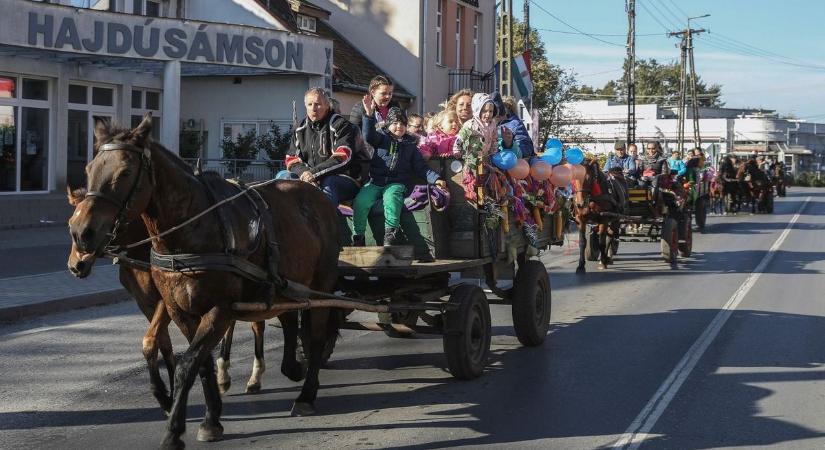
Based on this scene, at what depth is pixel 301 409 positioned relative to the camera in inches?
274

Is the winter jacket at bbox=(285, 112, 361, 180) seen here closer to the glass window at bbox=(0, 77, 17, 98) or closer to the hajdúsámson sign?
the hajdúsámson sign

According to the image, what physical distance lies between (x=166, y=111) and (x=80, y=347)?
13877 millimetres

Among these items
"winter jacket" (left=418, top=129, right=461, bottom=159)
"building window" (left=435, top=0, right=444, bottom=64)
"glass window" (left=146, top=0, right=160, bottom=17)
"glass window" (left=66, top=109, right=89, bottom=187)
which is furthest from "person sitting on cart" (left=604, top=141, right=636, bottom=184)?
"building window" (left=435, top=0, right=444, bottom=64)

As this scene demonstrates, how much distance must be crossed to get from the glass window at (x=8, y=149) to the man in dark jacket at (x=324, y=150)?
16.1 metres

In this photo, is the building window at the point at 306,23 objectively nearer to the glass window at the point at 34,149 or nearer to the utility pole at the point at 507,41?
the utility pole at the point at 507,41

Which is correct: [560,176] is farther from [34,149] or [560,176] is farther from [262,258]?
[34,149]

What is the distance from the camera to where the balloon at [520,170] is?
918cm

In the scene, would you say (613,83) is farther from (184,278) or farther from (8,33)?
(184,278)

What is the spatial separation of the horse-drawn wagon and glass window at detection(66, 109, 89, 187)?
1715cm

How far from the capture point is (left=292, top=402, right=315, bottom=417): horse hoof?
22.8 feet

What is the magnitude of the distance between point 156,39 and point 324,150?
1530 centimetres

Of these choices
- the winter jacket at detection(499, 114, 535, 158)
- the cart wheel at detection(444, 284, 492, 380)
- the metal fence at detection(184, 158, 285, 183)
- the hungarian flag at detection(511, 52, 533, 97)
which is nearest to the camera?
the cart wheel at detection(444, 284, 492, 380)

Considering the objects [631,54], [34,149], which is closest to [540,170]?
[34,149]

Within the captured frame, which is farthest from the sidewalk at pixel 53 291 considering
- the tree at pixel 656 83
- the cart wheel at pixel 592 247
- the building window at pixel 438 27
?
the tree at pixel 656 83
